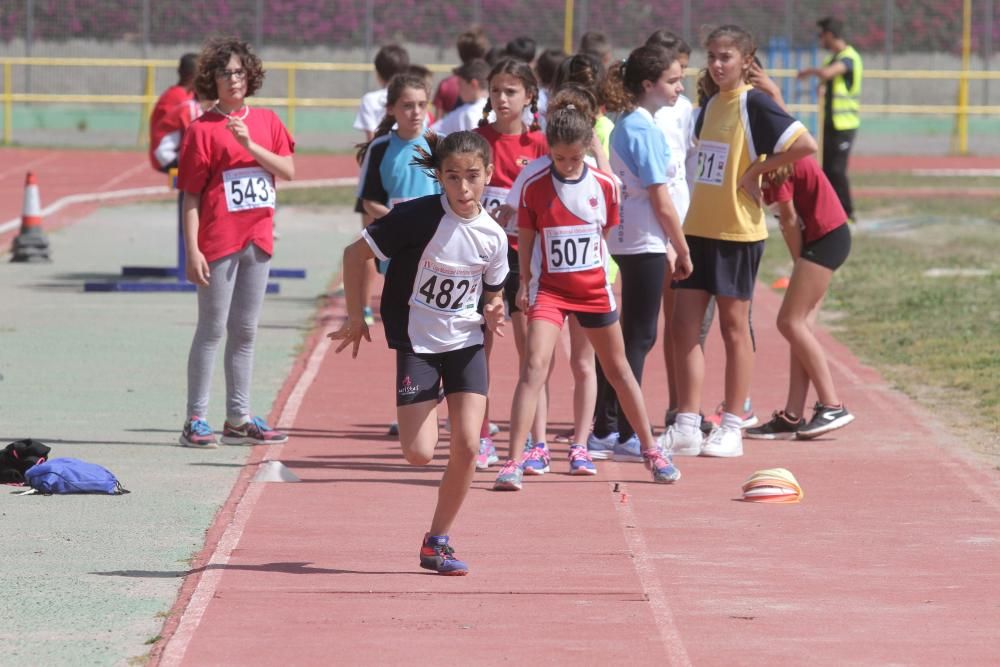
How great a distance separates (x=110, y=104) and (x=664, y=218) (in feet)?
111

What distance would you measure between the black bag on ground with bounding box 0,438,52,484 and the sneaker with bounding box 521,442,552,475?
2.23m

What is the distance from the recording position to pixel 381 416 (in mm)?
10141

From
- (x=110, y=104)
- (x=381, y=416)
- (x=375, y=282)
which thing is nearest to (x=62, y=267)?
(x=375, y=282)

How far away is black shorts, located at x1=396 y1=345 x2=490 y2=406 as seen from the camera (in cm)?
660

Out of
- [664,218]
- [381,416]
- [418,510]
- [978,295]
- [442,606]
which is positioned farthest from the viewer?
[978,295]

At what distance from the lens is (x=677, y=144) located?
359 inches

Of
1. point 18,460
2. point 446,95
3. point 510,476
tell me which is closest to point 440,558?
point 510,476

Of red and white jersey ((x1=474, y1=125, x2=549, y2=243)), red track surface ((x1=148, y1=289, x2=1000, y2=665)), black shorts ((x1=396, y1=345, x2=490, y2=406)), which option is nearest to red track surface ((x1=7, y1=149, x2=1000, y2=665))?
red track surface ((x1=148, y1=289, x2=1000, y2=665))

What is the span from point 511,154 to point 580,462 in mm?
1524

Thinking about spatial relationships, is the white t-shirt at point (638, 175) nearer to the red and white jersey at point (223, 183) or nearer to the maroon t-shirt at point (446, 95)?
the red and white jersey at point (223, 183)

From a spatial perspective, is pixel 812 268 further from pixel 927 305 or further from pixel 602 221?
pixel 927 305

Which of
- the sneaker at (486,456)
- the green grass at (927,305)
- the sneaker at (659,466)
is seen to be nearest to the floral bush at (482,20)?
the green grass at (927,305)

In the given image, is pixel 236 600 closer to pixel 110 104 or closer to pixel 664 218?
pixel 664 218

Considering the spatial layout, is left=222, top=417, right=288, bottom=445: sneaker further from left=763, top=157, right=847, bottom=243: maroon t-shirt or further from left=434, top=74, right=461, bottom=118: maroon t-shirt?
left=434, top=74, right=461, bottom=118: maroon t-shirt
